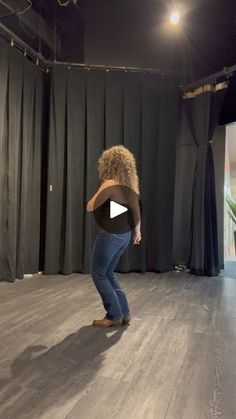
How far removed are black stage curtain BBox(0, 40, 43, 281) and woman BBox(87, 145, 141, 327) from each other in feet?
5.72

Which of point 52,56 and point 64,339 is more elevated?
point 52,56

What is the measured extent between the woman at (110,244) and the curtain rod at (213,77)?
2.46m

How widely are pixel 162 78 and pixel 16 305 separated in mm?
3459

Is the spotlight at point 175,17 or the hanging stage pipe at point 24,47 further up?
Answer: the spotlight at point 175,17

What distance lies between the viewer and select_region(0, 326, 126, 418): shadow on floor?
1.58 metres

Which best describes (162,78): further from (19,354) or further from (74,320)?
(19,354)

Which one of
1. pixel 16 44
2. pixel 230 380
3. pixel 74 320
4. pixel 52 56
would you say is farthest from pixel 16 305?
pixel 52 56

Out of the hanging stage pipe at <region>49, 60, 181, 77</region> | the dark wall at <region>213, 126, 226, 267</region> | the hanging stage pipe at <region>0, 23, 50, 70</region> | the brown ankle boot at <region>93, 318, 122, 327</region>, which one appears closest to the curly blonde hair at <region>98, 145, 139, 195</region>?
the brown ankle boot at <region>93, 318, 122, 327</region>

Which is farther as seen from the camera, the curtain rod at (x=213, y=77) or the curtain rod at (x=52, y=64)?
the curtain rod at (x=213, y=77)

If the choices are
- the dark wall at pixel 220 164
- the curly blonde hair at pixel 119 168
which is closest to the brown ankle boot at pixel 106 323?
the curly blonde hair at pixel 119 168

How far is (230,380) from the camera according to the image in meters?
1.84

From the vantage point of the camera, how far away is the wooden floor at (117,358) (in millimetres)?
1580

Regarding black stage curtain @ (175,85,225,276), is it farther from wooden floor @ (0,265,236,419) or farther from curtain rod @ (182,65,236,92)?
wooden floor @ (0,265,236,419)

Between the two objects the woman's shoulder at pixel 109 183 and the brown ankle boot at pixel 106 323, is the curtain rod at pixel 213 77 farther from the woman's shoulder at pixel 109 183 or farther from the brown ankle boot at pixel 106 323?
the brown ankle boot at pixel 106 323
